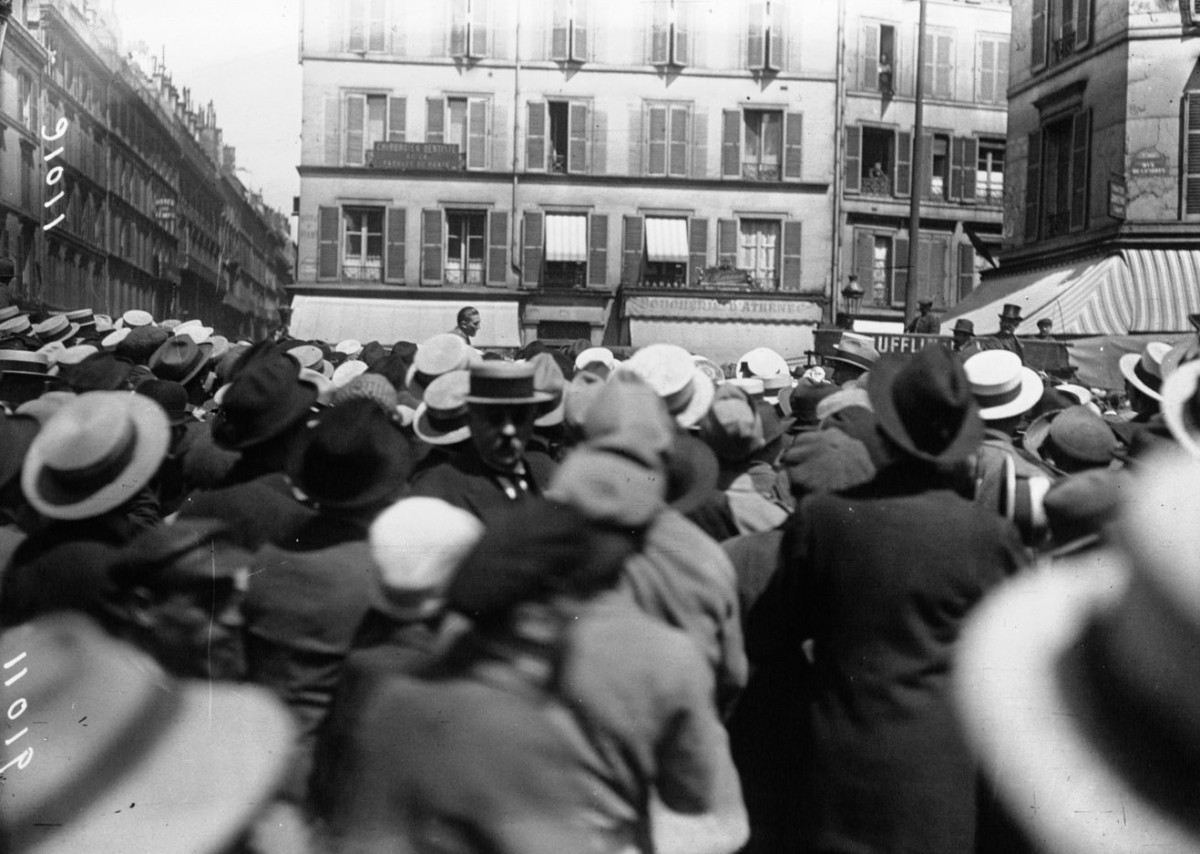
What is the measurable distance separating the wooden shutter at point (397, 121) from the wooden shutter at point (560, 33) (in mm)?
4061

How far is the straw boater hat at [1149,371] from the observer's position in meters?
5.50

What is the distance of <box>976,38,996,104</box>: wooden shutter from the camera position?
118 ft

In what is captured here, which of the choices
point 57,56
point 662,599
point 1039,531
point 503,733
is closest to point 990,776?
point 1039,531

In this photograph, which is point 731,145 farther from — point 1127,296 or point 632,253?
point 1127,296

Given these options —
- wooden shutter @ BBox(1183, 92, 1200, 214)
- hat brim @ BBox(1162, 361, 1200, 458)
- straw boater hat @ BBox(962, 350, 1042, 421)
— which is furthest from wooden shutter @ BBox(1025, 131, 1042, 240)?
hat brim @ BBox(1162, 361, 1200, 458)

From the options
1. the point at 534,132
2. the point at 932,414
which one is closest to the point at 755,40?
the point at 534,132

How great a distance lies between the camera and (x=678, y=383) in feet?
13.9

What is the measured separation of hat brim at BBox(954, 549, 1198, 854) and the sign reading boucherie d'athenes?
98.0ft

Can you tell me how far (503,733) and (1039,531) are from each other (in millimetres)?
1757

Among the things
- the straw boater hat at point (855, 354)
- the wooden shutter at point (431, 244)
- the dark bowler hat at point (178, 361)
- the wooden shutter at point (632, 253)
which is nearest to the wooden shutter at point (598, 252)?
the wooden shutter at point (632, 253)

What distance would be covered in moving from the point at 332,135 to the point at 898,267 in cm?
1620

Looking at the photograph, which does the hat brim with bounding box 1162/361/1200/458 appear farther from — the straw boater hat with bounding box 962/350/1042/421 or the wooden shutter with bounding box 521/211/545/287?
the wooden shutter with bounding box 521/211/545/287

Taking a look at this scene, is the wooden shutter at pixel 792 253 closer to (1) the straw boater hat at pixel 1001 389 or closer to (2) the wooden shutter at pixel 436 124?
(2) the wooden shutter at pixel 436 124

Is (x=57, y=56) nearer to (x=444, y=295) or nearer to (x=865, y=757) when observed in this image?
(x=444, y=295)
